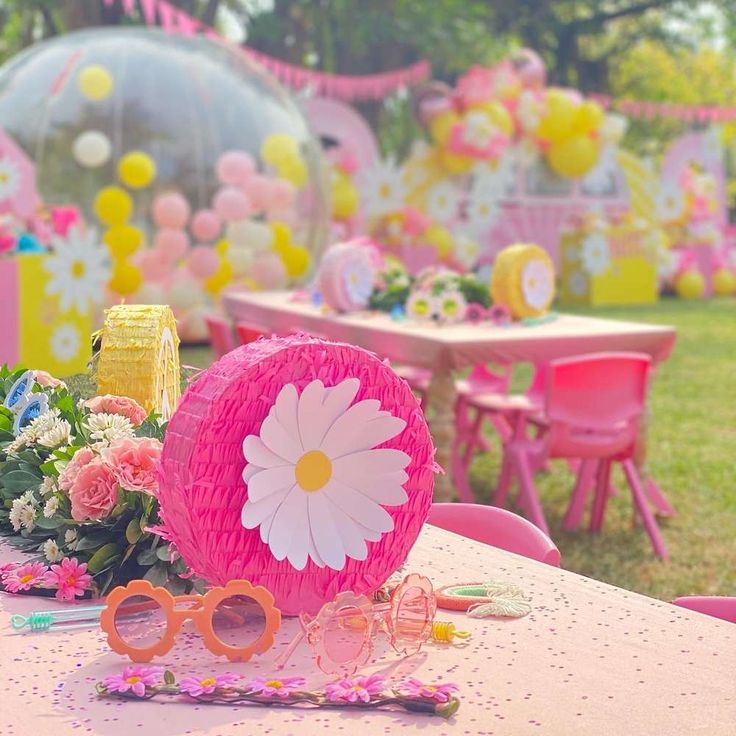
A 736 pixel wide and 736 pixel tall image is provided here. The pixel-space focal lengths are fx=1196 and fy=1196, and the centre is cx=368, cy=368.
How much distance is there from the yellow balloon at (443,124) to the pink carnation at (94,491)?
49.1ft

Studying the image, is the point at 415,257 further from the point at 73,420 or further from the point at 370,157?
the point at 73,420

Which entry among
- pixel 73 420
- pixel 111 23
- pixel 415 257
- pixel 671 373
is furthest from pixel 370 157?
pixel 73 420

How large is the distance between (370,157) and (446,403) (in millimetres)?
11421

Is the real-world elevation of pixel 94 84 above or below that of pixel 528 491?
above

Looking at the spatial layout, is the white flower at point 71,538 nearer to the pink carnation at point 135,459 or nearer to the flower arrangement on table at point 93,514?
the flower arrangement on table at point 93,514

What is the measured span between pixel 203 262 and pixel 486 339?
5.85 metres

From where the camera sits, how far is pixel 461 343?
525 centimetres

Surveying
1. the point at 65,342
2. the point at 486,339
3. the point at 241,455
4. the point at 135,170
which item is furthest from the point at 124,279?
the point at 241,455

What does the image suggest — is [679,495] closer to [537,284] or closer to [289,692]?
[537,284]

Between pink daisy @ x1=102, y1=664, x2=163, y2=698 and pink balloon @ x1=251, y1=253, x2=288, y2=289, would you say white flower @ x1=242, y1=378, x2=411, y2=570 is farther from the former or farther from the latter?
pink balloon @ x1=251, y1=253, x2=288, y2=289

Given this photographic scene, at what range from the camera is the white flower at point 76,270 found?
791 cm

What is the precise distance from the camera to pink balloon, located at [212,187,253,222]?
35.8 feet

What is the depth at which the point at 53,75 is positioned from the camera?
11.0 metres

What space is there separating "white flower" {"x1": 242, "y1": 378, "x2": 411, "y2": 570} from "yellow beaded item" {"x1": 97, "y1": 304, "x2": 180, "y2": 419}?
65 cm
